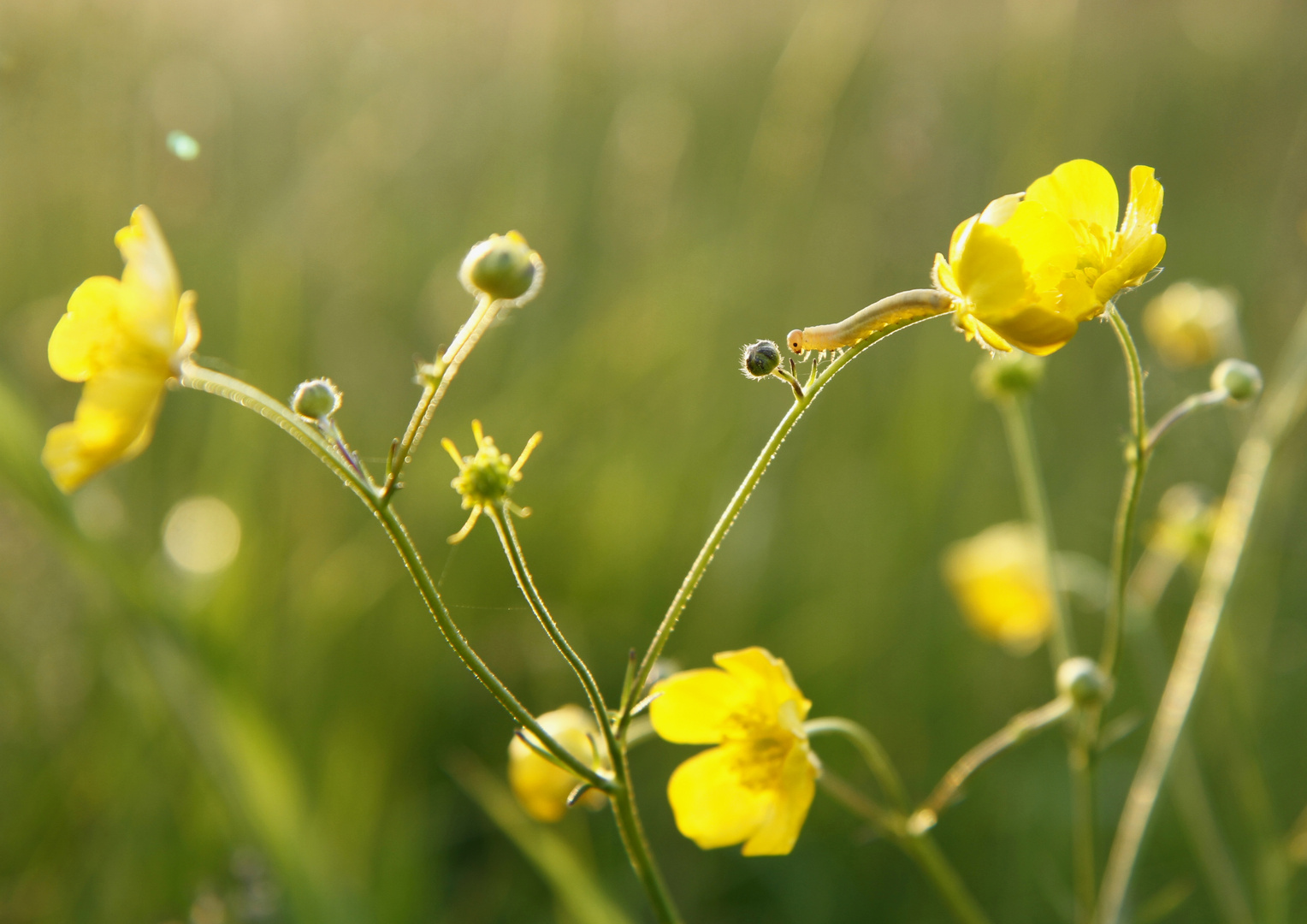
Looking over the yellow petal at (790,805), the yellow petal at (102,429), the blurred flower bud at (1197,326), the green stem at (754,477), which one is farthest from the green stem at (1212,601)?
the yellow petal at (102,429)

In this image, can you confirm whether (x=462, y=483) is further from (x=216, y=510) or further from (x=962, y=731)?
(x=962, y=731)

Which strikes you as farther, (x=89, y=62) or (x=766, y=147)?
(x=89, y=62)

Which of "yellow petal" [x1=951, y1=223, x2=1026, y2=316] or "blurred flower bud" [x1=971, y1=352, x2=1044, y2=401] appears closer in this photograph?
"yellow petal" [x1=951, y1=223, x2=1026, y2=316]

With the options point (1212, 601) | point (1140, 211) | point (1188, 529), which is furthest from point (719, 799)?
point (1188, 529)

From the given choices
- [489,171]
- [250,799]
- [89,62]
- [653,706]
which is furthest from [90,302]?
[489,171]

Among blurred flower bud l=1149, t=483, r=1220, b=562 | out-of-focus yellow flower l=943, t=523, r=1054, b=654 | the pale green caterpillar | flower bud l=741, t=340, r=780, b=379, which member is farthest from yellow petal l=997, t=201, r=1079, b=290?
out-of-focus yellow flower l=943, t=523, r=1054, b=654

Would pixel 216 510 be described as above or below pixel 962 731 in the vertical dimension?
above

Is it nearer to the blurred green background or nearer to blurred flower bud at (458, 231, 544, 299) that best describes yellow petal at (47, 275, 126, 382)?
blurred flower bud at (458, 231, 544, 299)

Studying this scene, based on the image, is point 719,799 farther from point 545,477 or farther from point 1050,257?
point 545,477
